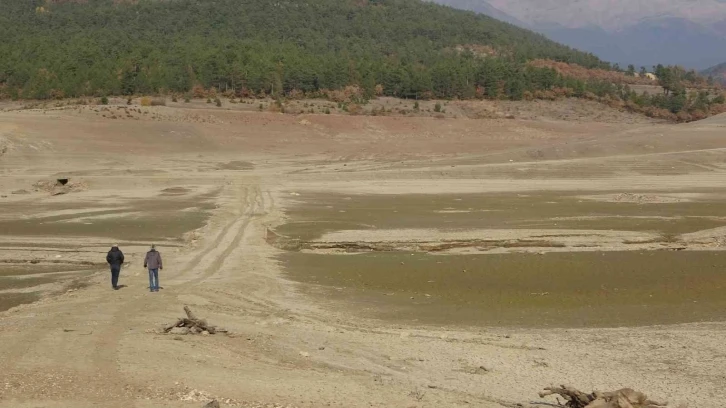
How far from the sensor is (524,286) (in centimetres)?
2022

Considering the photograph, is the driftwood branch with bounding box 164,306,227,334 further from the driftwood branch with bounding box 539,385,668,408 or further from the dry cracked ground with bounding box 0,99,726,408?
the driftwood branch with bounding box 539,385,668,408

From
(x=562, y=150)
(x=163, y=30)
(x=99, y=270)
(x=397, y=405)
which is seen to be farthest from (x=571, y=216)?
(x=163, y=30)

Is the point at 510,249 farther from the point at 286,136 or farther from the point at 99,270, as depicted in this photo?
the point at 286,136

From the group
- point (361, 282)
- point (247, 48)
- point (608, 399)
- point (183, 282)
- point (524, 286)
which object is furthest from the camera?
point (247, 48)

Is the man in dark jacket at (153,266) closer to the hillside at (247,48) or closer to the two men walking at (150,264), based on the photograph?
the two men walking at (150,264)

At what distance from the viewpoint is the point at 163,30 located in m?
146

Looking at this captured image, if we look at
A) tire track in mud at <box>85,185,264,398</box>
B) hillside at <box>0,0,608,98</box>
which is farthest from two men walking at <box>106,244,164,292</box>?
hillside at <box>0,0,608,98</box>

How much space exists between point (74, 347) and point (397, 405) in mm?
5810

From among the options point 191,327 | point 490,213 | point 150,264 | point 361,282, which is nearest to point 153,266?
point 150,264

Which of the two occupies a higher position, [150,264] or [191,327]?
[150,264]

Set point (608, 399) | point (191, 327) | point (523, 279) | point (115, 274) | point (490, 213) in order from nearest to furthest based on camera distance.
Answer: point (608, 399), point (191, 327), point (115, 274), point (523, 279), point (490, 213)

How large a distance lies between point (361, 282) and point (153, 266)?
5.30m

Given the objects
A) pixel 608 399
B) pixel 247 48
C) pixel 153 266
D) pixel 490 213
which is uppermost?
pixel 247 48

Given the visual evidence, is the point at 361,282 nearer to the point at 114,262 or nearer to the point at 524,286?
the point at 524,286
